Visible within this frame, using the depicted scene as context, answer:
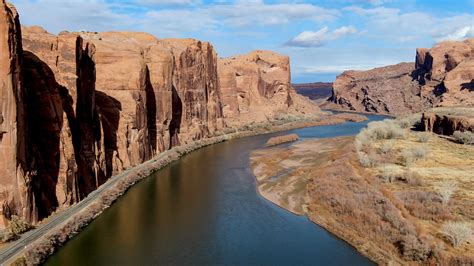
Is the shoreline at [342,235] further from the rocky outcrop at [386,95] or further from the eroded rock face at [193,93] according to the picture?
the rocky outcrop at [386,95]


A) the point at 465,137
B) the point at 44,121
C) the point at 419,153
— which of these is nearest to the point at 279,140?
the point at 465,137

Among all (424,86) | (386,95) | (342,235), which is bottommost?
(342,235)

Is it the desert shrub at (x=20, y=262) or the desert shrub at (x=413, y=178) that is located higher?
the desert shrub at (x=413, y=178)

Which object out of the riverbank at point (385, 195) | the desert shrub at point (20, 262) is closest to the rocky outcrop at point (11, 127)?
the desert shrub at point (20, 262)

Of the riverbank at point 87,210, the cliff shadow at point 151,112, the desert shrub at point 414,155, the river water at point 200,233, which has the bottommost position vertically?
the river water at point 200,233

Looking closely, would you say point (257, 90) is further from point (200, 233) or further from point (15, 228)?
point (15, 228)

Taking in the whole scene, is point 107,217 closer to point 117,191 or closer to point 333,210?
point 117,191

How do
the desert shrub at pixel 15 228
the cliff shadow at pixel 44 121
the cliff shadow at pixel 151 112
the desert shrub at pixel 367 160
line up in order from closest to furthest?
the desert shrub at pixel 15 228
the cliff shadow at pixel 44 121
the desert shrub at pixel 367 160
the cliff shadow at pixel 151 112
